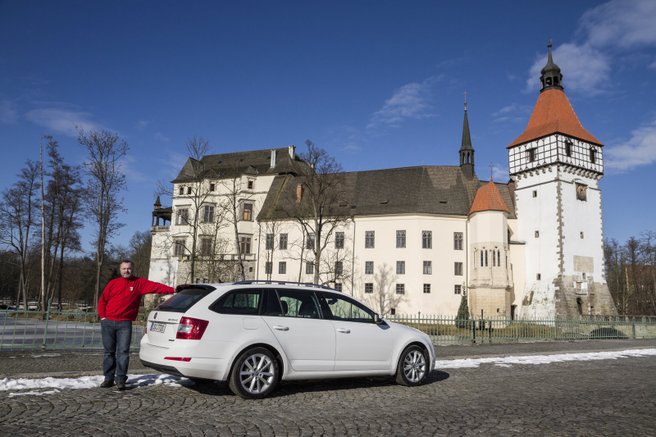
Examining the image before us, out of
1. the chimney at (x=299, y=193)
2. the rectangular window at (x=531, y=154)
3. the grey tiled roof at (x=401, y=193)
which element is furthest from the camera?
the chimney at (x=299, y=193)

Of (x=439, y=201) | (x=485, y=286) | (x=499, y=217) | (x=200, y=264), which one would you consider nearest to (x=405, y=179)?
(x=439, y=201)

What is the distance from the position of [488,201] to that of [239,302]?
129 ft

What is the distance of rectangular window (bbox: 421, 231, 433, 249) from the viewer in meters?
44.9

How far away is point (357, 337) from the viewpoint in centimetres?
826

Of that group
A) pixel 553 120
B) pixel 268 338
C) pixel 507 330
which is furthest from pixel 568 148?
pixel 268 338

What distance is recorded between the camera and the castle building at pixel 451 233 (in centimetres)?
4231

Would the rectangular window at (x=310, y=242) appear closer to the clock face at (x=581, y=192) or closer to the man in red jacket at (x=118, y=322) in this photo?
the clock face at (x=581, y=192)

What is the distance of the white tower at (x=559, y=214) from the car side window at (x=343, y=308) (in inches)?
1447

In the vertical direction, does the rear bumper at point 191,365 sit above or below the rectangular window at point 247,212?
below

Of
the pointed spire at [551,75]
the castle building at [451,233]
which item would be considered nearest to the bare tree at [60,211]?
the castle building at [451,233]

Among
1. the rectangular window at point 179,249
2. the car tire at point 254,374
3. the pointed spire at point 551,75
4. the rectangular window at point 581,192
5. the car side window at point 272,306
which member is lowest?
the car tire at point 254,374

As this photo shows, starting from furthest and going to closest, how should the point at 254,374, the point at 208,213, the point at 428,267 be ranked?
1. the point at 208,213
2. the point at 428,267
3. the point at 254,374

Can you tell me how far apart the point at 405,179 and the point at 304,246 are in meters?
12.3

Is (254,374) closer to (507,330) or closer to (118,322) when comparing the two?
(118,322)
